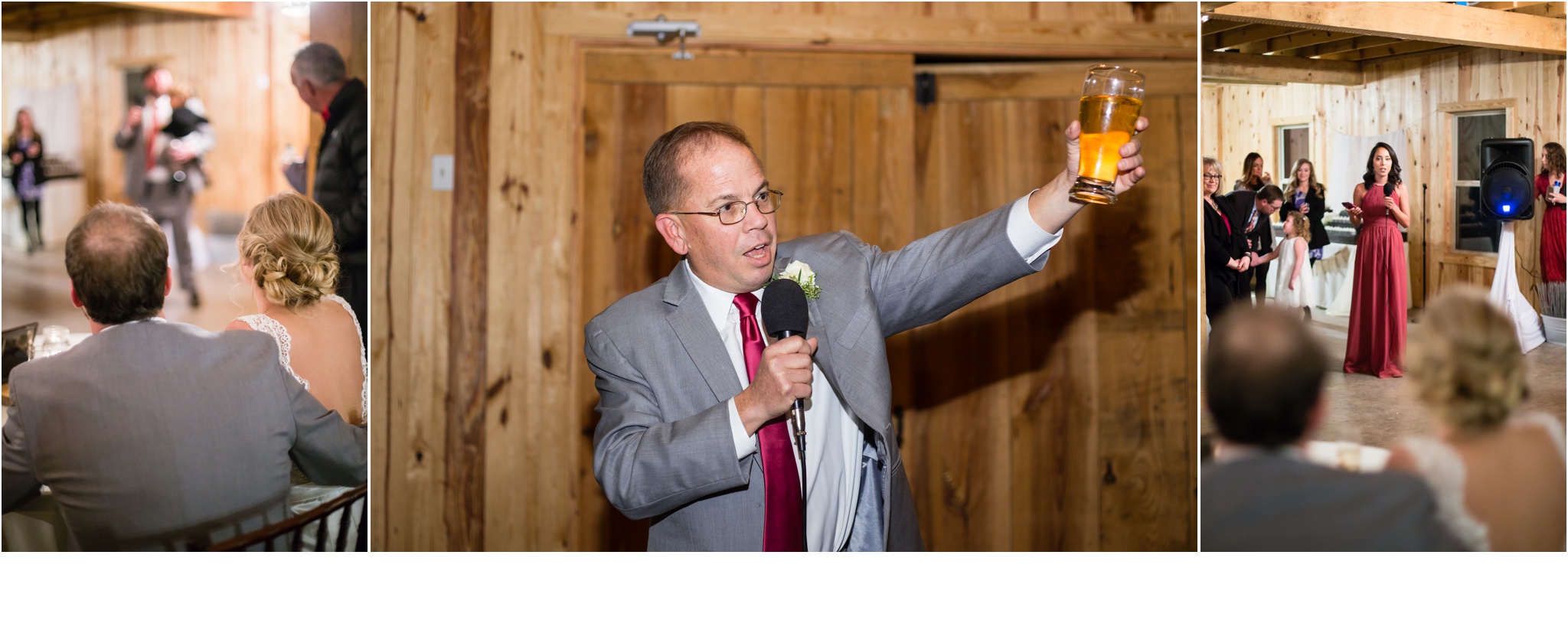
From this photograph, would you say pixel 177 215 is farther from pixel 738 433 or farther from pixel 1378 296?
pixel 1378 296

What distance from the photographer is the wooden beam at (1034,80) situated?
313 cm

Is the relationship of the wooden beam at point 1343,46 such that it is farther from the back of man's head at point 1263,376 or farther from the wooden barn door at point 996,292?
the wooden barn door at point 996,292

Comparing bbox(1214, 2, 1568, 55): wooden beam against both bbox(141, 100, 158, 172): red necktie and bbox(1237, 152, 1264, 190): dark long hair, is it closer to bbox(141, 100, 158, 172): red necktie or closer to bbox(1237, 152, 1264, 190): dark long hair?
bbox(1237, 152, 1264, 190): dark long hair

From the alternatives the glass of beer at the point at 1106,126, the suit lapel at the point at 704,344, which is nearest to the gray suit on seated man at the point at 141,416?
the suit lapel at the point at 704,344

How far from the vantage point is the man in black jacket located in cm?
239

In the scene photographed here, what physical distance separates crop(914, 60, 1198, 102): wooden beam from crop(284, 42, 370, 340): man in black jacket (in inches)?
65.2

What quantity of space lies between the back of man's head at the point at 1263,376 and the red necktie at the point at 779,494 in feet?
2.87

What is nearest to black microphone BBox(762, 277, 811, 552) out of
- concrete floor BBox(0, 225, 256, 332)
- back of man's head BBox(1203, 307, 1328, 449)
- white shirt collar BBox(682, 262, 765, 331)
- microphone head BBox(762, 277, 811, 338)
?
microphone head BBox(762, 277, 811, 338)

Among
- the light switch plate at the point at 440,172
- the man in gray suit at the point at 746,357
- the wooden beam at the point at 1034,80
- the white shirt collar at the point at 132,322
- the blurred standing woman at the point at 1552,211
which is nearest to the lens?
the man in gray suit at the point at 746,357

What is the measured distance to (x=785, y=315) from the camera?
176 centimetres

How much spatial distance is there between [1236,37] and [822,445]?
127 cm

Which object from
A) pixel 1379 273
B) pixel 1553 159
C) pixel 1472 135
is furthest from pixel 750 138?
pixel 1553 159

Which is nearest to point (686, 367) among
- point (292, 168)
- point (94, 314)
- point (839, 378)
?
point (839, 378)

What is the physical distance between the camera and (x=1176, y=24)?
3.14 m
